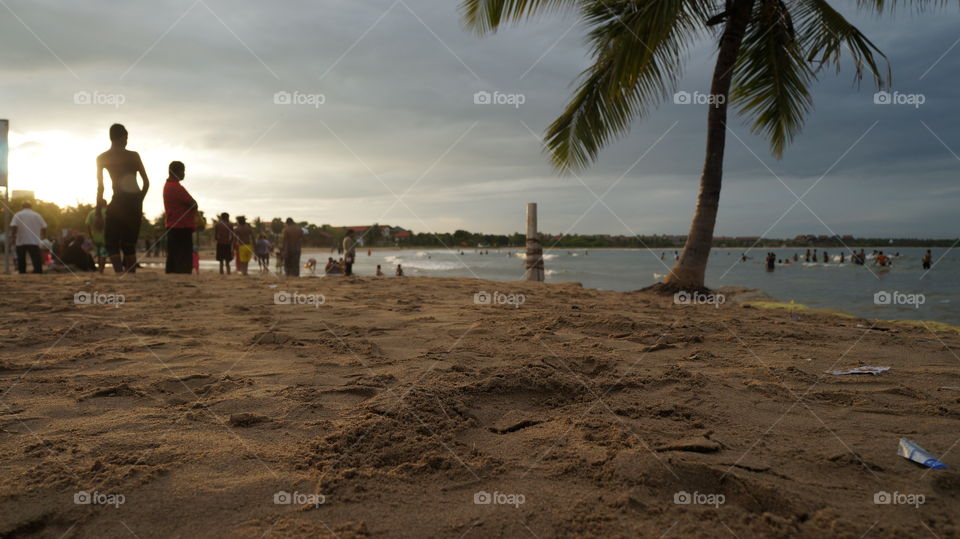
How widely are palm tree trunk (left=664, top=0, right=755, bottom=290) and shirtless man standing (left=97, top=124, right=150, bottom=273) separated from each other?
7663mm

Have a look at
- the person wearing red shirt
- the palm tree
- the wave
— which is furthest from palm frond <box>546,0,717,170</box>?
the wave

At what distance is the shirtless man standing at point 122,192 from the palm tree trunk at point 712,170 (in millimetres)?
7663

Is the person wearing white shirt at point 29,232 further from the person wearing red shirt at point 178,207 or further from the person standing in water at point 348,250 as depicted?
the person standing in water at point 348,250

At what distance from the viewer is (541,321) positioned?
446 cm

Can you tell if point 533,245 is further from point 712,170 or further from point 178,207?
point 178,207

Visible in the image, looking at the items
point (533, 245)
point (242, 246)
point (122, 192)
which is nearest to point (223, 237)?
point (242, 246)

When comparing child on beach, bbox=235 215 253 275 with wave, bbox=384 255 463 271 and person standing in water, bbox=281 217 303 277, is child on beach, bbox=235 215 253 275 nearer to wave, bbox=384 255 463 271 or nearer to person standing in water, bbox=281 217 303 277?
person standing in water, bbox=281 217 303 277

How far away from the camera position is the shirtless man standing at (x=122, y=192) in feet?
19.6

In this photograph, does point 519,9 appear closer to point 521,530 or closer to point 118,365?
point 118,365

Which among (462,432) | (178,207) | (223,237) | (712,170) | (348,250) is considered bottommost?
(462,432)

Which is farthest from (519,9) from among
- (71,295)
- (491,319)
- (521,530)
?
(521,530)

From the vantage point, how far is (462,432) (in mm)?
2127

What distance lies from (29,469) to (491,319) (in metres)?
3.26

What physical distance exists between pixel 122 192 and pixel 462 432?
593 centimetres
